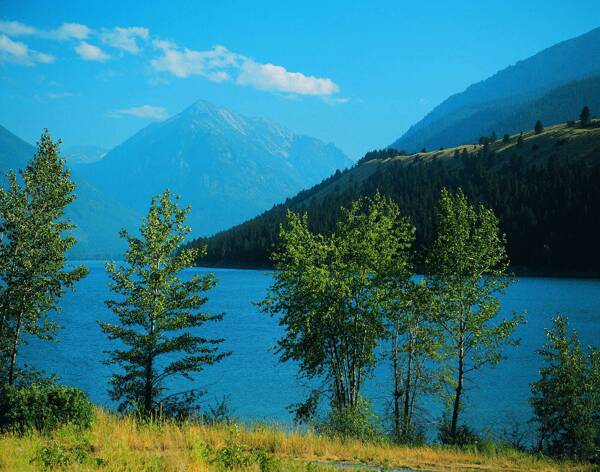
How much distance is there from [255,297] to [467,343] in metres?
96.1

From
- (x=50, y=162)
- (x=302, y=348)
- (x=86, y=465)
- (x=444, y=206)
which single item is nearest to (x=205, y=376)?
(x=302, y=348)

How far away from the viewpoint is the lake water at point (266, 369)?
134 ft

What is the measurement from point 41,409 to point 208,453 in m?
8.33

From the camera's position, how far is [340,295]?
30094 millimetres

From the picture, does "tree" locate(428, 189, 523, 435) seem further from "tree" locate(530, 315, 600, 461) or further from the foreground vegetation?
"tree" locate(530, 315, 600, 461)

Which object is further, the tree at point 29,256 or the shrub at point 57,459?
the tree at point 29,256

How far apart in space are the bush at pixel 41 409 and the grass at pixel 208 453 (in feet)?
2.56

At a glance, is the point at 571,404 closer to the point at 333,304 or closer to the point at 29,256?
the point at 333,304

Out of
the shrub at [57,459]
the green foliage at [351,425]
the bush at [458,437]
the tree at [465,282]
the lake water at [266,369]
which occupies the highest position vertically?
the tree at [465,282]

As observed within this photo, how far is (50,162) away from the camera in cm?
3144

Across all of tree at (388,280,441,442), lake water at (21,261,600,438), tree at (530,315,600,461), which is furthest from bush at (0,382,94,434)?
tree at (530,315,600,461)

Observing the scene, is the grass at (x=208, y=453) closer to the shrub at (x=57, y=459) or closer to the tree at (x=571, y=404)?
the shrub at (x=57, y=459)

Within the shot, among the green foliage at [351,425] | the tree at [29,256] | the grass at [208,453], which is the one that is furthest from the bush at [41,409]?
the green foliage at [351,425]

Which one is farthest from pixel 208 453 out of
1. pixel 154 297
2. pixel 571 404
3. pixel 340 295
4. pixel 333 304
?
pixel 571 404
